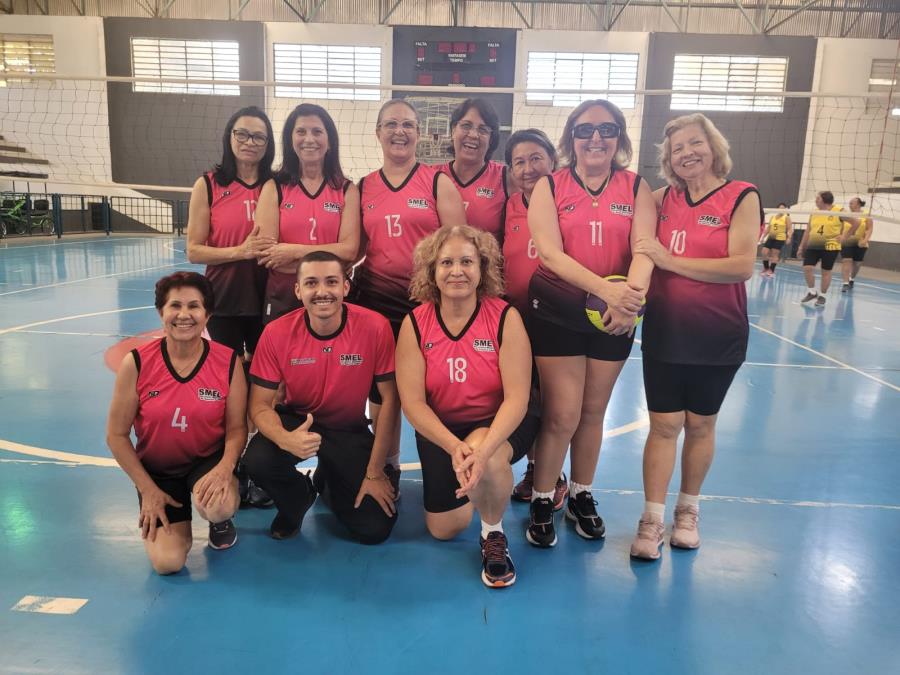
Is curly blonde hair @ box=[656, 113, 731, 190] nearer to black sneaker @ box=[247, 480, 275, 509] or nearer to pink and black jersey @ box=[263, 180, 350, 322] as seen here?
pink and black jersey @ box=[263, 180, 350, 322]

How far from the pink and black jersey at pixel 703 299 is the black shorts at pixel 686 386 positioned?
5 centimetres

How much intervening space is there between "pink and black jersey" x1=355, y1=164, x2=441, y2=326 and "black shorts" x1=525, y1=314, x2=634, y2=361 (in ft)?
2.24

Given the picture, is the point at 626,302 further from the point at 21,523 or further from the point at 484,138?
the point at 21,523

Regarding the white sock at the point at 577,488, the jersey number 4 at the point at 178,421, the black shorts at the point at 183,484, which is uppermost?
the jersey number 4 at the point at 178,421

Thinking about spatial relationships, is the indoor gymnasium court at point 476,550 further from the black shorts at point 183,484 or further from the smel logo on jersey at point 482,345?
the smel logo on jersey at point 482,345

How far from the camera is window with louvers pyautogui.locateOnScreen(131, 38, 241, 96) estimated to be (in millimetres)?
16734

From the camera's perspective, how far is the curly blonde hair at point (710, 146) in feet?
7.74

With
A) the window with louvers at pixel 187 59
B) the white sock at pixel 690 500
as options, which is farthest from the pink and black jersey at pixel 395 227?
the window with louvers at pixel 187 59

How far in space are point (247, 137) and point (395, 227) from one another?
77cm

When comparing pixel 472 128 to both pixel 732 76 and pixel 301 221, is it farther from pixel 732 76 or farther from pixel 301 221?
pixel 732 76

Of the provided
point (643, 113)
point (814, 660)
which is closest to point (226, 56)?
point (643, 113)

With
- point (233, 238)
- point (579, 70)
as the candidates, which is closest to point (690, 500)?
point (233, 238)

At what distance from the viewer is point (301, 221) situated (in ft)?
9.04

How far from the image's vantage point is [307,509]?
270cm
